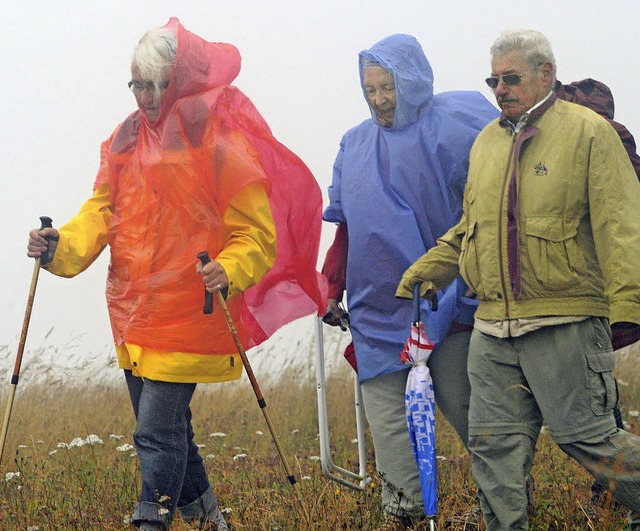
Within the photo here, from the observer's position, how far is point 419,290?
4.64 meters

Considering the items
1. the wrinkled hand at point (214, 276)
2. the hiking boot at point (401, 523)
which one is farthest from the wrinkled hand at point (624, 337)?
the wrinkled hand at point (214, 276)

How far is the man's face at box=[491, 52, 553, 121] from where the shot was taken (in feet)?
14.1

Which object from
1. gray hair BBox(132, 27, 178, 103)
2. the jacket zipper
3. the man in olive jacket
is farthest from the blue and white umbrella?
gray hair BBox(132, 27, 178, 103)

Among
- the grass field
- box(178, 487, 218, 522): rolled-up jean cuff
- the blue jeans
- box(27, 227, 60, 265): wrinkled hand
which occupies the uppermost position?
box(27, 227, 60, 265): wrinkled hand

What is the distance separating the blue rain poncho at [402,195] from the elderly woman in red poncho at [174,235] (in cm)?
55

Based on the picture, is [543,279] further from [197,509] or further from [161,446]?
[197,509]

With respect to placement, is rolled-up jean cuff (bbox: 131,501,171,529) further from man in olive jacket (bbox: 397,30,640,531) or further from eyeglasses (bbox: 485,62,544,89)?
eyeglasses (bbox: 485,62,544,89)

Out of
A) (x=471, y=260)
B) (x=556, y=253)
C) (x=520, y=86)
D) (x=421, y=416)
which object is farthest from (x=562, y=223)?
→ (x=421, y=416)

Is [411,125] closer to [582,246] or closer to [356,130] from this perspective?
[356,130]

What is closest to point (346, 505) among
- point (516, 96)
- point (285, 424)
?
point (516, 96)

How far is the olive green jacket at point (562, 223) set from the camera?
13.2 feet

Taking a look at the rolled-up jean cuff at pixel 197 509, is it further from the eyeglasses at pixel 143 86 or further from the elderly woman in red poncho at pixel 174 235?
the eyeglasses at pixel 143 86

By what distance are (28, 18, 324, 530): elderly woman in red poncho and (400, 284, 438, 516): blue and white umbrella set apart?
0.65 m

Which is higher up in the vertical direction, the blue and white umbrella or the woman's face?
the woman's face
